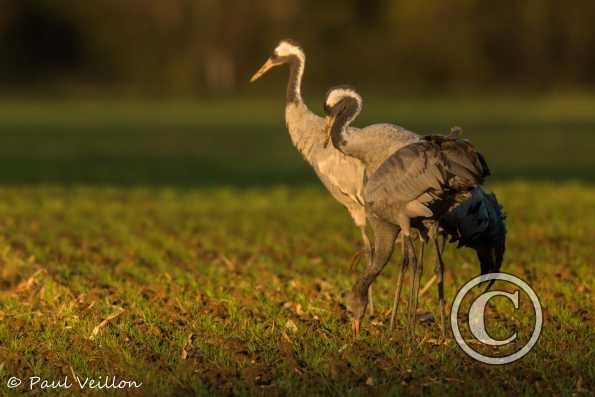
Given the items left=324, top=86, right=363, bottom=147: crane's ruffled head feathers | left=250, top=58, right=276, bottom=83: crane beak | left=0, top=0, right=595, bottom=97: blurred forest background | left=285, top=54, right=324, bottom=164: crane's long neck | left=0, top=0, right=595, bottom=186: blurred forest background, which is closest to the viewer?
left=324, top=86, right=363, bottom=147: crane's ruffled head feathers

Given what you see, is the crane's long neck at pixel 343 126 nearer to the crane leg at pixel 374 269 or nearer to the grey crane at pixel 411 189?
the grey crane at pixel 411 189

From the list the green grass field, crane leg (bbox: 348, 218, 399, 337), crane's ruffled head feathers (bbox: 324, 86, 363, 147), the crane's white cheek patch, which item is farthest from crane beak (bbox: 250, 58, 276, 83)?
crane leg (bbox: 348, 218, 399, 337)

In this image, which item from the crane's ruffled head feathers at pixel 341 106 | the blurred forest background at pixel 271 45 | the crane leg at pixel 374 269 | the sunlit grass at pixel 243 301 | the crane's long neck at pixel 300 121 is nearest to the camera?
the sunlit grass at pixel 243 301

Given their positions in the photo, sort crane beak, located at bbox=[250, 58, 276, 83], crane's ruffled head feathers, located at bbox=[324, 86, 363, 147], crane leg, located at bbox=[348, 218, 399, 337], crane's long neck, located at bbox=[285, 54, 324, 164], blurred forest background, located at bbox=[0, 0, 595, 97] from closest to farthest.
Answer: crane leg, located at bbox=[348, 218, 399, 337] → crane's ruffled head feathers, located at bbox=[324, 86, 363, 147] → crane's long neck, located at bbox=[285, 54, 324, 164] → crane beak, located at bbox=[250, 58, 276, 83] → blurred forest background, located at bbox=[0, 0, 595, 97]

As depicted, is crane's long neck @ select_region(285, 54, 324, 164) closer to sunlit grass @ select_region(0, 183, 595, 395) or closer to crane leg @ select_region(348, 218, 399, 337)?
sunlit grass @ select_region(0, 183, 595, 395)

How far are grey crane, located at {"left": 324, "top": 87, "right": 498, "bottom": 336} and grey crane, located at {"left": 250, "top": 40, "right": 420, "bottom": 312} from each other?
Answer: 6.1 inches

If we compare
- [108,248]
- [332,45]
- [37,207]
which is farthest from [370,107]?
[108,248]

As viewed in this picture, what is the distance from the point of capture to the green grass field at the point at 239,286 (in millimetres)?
6934

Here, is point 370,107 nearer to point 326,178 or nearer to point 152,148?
point 152,148

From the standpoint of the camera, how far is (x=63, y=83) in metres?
65.7

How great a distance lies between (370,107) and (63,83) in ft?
73.0

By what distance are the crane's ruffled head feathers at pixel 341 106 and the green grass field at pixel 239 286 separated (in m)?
1.54

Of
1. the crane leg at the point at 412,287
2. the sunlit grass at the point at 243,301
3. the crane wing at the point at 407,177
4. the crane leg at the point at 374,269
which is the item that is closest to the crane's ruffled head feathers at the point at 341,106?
the crane wing at the point at 407,177

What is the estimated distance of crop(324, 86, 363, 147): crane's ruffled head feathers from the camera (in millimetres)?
7992
